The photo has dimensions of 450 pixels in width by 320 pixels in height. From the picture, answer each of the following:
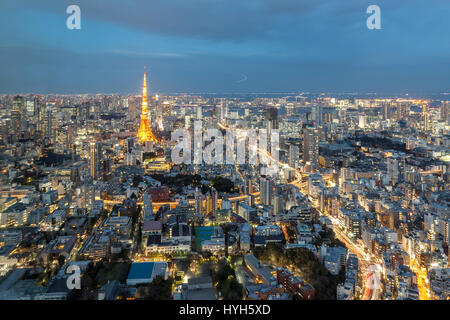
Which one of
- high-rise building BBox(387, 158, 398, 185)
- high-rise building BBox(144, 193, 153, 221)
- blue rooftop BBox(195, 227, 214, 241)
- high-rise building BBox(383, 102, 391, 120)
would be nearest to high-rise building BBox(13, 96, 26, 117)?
high-rise building BBox(144, 193, 153, 221)

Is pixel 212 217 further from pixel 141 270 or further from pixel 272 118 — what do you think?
pixel 272 118

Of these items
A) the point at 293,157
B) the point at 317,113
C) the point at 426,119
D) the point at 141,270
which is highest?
the point at 317,113

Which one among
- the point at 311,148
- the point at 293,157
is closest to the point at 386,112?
the point at 311,148

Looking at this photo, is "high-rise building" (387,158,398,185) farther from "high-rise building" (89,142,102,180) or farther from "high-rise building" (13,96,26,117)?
"high-rise building" (13,96,26,117)

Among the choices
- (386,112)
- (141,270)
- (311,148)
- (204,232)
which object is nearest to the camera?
(141,270)

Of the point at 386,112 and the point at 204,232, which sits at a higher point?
the point at 386,112

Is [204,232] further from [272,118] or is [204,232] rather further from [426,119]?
[426,119]

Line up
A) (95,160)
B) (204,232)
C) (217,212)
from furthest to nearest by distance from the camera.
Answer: (95,160) → (217,212) → (204,232)

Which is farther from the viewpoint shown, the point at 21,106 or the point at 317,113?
the point at 317,113

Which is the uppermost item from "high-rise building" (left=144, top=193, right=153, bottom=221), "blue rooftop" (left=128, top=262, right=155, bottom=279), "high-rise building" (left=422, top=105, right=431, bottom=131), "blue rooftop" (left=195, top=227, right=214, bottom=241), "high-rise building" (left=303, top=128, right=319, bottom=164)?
"high-rise building" (left=422, top=105, right=431, bottom=131)
